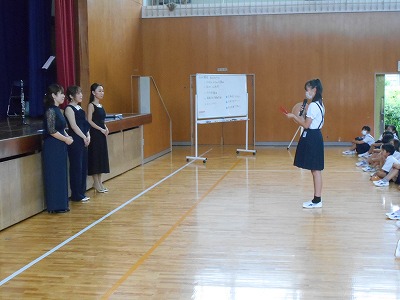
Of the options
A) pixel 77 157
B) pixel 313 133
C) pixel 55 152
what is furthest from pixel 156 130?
pixel 313 133

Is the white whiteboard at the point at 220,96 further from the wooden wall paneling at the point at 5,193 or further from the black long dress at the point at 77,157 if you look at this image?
the wooden wall paneling at the point at 5,193

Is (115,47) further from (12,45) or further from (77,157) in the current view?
(77,157)

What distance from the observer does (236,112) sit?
41.2ft

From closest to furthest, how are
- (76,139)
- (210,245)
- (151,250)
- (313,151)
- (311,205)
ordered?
(151,250) → (210,245) → (313,151) → (311,205) → (76,139)

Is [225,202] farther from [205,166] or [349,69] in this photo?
[349,69]

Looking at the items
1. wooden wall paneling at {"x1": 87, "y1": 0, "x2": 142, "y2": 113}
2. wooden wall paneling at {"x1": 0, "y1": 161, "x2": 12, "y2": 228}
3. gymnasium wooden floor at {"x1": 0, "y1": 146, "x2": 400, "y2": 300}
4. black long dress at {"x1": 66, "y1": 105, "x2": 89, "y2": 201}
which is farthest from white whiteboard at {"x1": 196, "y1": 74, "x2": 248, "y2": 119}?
wooden wall paneling at {"x1": 0, "y1": 161, "x2": 12, "y2": 228}

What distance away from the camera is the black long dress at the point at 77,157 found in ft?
23.8

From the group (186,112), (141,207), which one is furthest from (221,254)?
(186,112)

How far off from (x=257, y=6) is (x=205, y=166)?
5342mm

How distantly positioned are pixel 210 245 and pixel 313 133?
207cm

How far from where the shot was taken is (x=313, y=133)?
6.70 metres

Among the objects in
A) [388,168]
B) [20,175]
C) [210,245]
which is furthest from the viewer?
[388,168]

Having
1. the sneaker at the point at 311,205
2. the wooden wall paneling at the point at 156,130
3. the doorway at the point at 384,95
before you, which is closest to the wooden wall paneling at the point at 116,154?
the wooden wall paneling at the point at 156,130

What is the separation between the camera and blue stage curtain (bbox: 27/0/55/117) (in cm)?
1042
